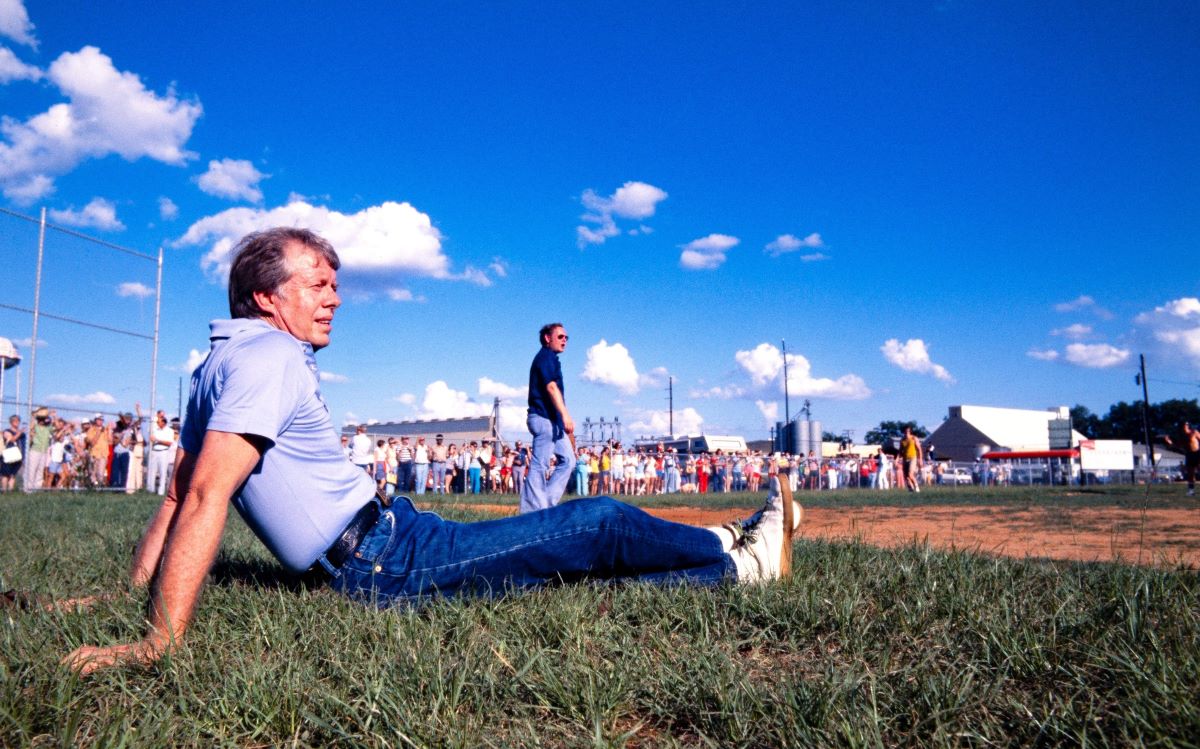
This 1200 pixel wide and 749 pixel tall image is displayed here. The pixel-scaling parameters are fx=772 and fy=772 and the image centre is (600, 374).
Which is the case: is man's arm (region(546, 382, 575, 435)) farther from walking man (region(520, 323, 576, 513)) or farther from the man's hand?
the man's hand

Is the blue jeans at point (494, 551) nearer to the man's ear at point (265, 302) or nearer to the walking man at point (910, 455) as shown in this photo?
the man's ear at point (265, 302)

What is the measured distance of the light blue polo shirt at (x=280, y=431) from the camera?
7.68ft

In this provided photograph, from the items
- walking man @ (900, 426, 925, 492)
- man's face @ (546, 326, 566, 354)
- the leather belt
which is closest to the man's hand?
the leather belt

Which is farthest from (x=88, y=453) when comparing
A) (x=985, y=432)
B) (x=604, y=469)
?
(x=985, y=432)

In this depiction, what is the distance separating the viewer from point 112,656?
2.15 metres

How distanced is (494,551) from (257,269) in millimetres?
1330

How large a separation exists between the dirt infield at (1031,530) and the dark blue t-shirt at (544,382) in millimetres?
1754

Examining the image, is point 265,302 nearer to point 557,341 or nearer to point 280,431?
point 280,431

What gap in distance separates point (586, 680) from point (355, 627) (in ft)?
2.87

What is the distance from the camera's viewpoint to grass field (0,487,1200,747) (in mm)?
1740

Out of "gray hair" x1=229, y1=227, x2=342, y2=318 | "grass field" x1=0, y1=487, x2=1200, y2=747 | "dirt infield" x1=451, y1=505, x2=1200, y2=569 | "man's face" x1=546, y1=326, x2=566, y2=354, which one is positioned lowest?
"dirt infield" x1=451, y1=505, x2=1200, y2=569

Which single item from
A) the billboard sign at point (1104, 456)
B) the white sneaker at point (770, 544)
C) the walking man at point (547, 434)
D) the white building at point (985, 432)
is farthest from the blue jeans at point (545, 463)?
the white building at point (985, 432)

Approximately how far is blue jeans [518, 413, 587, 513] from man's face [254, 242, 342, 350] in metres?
4.47

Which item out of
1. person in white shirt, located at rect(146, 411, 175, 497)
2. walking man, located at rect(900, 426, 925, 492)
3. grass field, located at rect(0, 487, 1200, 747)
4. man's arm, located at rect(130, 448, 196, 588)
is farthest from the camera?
walking man, located at rect(900, 426, 925, 492)
